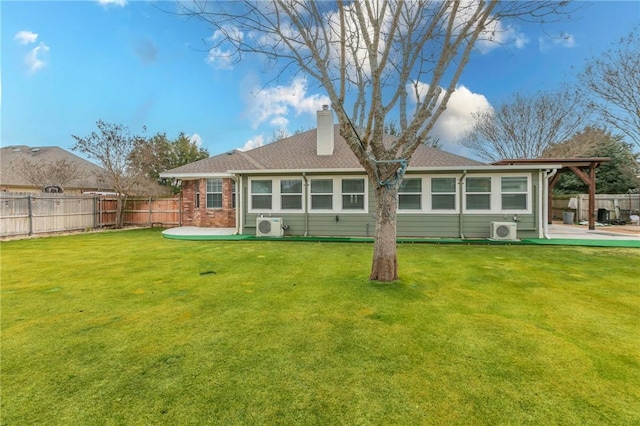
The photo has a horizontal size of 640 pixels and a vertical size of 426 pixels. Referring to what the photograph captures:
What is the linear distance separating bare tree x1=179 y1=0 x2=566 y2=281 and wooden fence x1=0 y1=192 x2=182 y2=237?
37.5 ft

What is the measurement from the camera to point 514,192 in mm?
10375

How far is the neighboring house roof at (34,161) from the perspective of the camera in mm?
20734

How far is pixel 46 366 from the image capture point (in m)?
2.64

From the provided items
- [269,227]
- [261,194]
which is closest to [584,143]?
[261,194]

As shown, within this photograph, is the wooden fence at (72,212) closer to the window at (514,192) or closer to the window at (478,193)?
the window at (478,193)

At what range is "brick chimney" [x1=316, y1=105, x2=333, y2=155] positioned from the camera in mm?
12633

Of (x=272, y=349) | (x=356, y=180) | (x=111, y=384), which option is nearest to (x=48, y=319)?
(x=111, y=384)

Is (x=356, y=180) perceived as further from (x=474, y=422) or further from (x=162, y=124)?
(x=162, y=124)

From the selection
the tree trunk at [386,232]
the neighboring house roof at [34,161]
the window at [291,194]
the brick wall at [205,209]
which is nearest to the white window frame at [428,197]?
the window at [291,194]

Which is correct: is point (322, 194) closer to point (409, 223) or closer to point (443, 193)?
point (409, 223)

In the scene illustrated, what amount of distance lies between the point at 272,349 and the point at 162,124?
2497cm

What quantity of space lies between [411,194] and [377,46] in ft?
22.1

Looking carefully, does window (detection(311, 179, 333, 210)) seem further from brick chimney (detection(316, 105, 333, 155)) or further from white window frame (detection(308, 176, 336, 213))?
brick chimney (detection(316, 105, 333, 155))

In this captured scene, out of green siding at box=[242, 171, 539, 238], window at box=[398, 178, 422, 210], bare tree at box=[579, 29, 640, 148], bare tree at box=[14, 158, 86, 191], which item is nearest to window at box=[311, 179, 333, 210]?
green siding at box=[242, 171, 539, 238]
